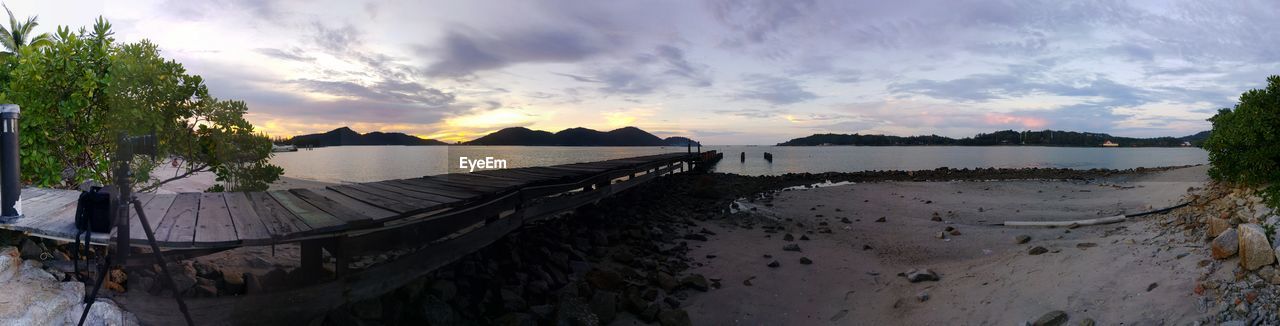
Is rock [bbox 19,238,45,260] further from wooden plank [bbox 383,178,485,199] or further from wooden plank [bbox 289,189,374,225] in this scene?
wooden plank [bbox 383,178,485,199]

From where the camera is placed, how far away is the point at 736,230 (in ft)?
39.6

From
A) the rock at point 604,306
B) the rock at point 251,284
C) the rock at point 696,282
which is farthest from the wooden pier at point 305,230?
the rock at point 696,282

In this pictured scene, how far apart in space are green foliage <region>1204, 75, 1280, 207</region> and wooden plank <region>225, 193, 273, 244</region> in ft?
32.1

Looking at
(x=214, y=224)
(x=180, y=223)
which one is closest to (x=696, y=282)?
(x=214, y=224)

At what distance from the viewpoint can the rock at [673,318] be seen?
19.1ft

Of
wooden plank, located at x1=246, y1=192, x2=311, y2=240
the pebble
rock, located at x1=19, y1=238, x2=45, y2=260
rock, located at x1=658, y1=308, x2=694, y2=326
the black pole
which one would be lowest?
rock, located at x1=658, y1=308, x2=694, y2=326

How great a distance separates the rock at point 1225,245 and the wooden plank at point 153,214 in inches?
371

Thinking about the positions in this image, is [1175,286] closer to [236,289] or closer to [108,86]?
[236,289]

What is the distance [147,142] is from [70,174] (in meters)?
1.43

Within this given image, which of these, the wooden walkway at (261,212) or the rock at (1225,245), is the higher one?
the wooden walkway at (261,212)

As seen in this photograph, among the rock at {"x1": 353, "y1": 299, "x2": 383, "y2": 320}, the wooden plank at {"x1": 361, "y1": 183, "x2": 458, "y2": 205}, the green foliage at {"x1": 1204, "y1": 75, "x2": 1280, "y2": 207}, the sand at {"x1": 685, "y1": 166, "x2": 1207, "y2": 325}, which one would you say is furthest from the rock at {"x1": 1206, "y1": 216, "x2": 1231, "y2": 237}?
the rock at {"x1": 353, "y1": 299, "x2": 383, "y2": 320}

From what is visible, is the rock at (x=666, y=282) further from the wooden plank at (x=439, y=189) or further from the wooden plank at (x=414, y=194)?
the wooden plank at (x=414, y=194)

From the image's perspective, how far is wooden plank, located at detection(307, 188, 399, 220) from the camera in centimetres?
485

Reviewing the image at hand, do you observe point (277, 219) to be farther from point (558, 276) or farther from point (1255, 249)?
point (1255, 249)
